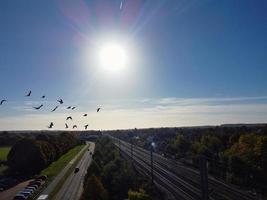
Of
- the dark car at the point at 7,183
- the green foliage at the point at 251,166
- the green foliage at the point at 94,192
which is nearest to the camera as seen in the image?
the green foliage at the point at 94,192

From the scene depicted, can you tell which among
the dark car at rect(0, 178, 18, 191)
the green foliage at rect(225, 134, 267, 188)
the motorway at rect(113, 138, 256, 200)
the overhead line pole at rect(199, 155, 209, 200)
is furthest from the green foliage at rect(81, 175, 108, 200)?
the overhead line pole at rect(199, 155, 209, 200)

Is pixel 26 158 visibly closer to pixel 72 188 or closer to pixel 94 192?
pixel 72 188

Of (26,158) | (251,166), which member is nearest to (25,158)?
(26,158)

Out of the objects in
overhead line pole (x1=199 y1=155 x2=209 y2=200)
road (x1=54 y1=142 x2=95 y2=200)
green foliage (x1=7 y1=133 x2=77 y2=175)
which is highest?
green foliage (x1=7 y1=133 x2=77 y2=175)

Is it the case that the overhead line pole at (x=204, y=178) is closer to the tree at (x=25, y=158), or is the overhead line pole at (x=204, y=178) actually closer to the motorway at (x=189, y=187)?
the motorway at (x=189, y=187)

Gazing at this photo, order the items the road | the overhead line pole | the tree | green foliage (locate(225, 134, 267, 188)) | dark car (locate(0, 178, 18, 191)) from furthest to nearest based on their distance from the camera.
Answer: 1. the tree
2. dark car (locate(0, 178, 18, 191))
3. green foliage (locate(225, 134, 267, 188))
4. the road
5. the overhead line pole

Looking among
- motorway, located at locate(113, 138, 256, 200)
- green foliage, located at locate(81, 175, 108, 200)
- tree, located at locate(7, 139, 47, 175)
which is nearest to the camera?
green foliage, located at locate(81, 175, 108, 200)

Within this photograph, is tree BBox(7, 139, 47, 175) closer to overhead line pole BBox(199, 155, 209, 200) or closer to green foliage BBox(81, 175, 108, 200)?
green foliage BBox(81, 175, 108, 200)

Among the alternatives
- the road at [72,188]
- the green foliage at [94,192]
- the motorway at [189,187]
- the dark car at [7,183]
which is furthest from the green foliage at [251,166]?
the dark car at [7,183]

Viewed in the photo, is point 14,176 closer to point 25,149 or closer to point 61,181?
point 25,149

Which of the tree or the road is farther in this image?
the tree

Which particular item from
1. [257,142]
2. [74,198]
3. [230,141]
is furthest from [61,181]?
[230,141]
